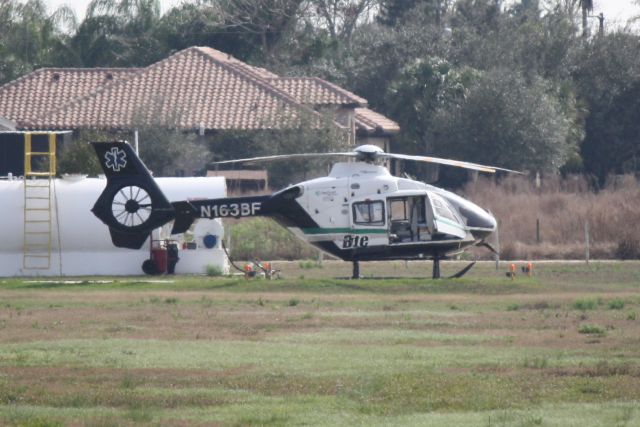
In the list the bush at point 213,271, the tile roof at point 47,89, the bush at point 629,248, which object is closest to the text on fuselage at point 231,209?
the bush at point 213,271

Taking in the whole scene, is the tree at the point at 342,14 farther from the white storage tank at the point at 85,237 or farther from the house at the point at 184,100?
the white storage tank at the point at 85,237

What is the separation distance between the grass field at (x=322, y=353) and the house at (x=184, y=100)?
1058 inches

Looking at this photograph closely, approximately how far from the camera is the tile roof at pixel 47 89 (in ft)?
207

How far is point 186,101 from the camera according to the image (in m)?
61.7

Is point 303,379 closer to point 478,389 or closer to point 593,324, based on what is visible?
point 478,389

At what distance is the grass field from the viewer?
50.2ft

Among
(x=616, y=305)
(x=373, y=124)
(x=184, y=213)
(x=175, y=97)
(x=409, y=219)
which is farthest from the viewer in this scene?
(x=373, y=124)

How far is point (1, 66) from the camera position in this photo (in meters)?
77.5

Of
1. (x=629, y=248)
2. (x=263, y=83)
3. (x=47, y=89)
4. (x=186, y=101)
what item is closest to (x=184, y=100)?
(x=186, y=101)

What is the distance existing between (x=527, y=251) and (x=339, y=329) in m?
21.0

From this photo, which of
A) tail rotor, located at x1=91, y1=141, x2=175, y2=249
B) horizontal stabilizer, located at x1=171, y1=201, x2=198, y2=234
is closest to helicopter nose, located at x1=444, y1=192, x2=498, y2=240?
horizontal stabilizer, located at x1=171, y1=201, x2=198, y2=234

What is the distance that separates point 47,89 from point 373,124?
1517 cm

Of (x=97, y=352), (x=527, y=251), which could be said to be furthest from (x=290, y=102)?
(x=97, y=352)

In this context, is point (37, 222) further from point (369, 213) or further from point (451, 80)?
point (451, 80)
